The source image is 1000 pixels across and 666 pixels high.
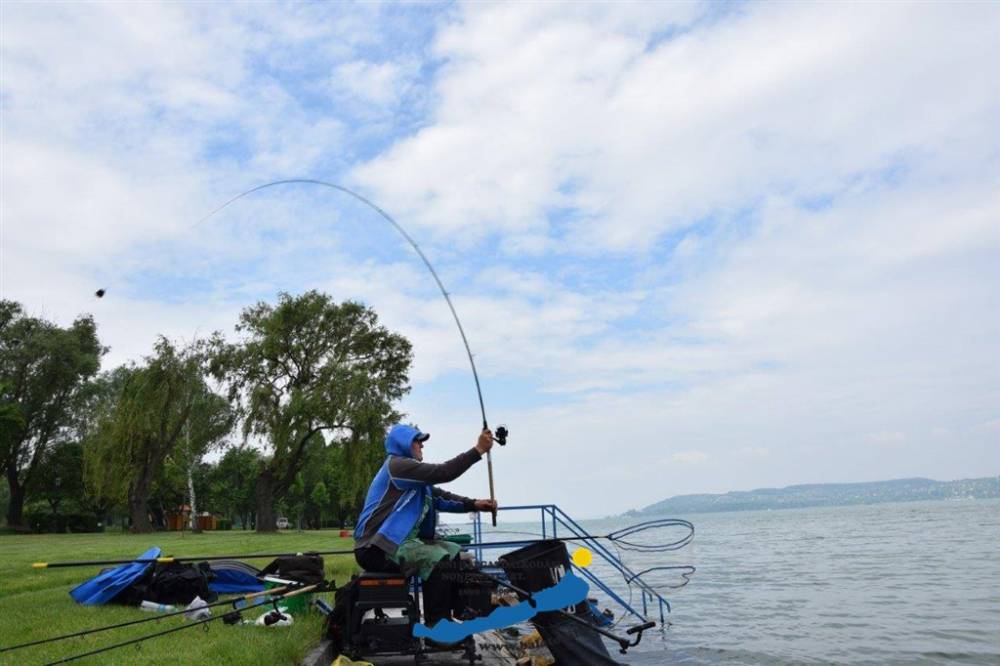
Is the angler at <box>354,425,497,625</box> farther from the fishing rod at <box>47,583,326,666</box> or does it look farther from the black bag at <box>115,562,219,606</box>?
the black bag at <box>115,562,219,606</box>

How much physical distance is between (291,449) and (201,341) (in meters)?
6.59

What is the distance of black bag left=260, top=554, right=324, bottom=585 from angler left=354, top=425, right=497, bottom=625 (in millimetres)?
1909

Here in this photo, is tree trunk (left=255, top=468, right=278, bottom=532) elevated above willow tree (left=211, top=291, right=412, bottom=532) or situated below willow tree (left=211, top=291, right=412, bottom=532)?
below

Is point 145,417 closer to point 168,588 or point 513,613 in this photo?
point 168,588

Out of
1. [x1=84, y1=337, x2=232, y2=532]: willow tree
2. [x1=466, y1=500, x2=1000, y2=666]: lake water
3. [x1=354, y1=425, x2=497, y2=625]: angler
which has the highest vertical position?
[x1=84, y1=337, x2=232, y2=532]: willow tree

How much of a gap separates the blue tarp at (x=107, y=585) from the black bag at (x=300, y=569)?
1.55m

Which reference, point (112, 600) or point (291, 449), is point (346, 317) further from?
point (112, 600)

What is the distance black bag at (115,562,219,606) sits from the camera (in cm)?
914

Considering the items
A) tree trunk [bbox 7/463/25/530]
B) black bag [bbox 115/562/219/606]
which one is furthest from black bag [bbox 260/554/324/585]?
tree trunk [bbox 7/463/25/530]

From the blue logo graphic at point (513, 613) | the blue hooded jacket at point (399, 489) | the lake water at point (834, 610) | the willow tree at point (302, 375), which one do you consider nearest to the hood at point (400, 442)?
the blue hooded jacket at point (399, 489)

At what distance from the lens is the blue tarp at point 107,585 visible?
30.2 ft

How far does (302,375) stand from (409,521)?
34.8m

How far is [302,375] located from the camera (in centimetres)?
4053

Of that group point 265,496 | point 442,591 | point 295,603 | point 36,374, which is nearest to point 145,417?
point 265,496
